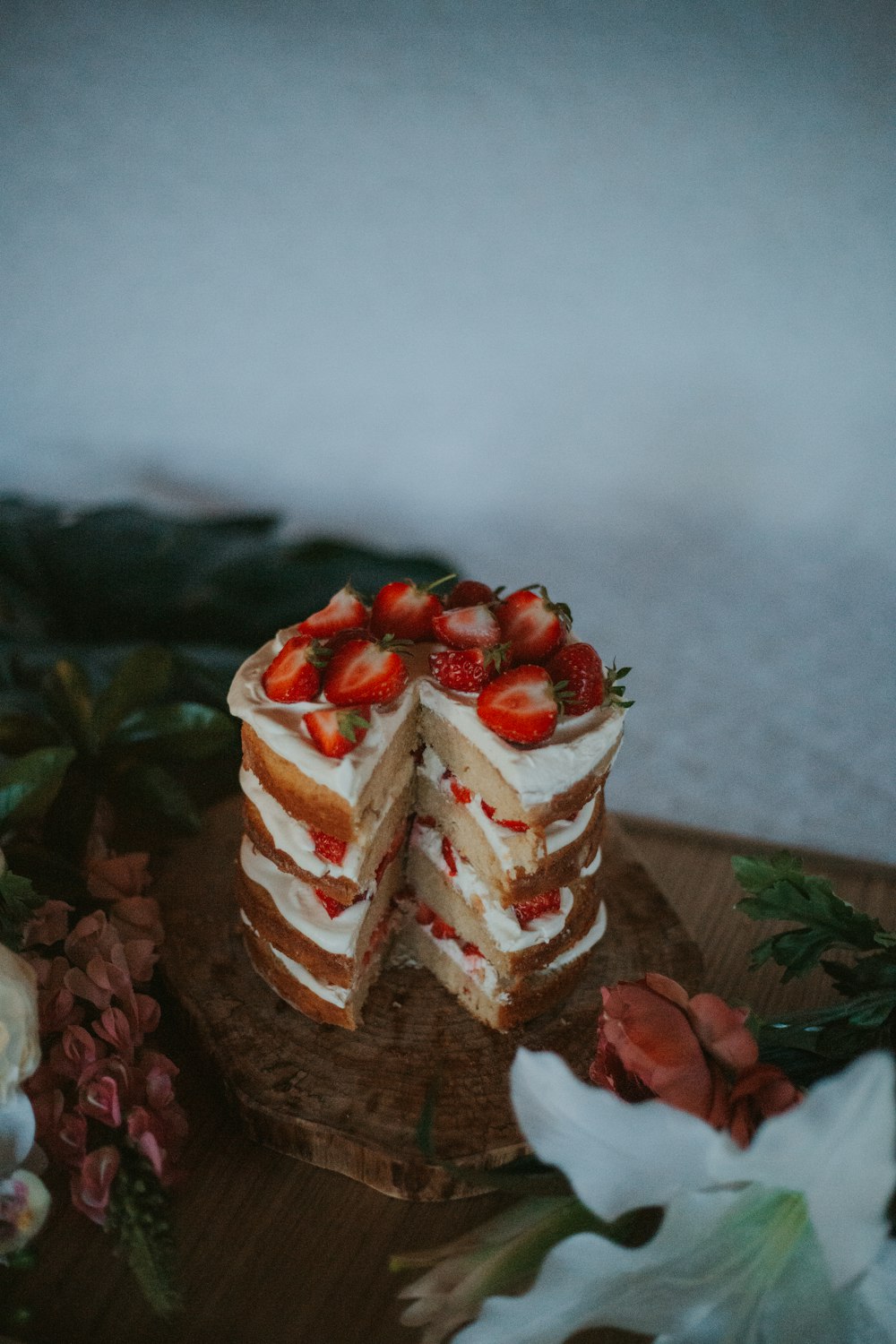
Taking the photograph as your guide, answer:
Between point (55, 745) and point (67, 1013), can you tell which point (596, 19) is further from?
point (67, 1013)

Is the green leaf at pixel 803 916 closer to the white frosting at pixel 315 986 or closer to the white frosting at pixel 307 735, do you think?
the white frosting at pixel 307 735

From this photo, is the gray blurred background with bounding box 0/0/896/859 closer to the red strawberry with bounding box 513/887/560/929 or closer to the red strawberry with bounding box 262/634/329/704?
the red strawberry with bounding box 513/887/560/929

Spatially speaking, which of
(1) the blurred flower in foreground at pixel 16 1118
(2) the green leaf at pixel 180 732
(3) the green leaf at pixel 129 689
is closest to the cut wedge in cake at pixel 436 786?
(2) the green leaf at pixel 180 732

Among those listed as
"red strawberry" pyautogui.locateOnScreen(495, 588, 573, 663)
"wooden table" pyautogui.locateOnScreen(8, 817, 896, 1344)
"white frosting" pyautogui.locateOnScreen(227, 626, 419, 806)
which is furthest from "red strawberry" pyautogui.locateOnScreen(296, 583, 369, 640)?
"wooden table" pyautogui.locateOnScreen(8, 817, 896, 1344)

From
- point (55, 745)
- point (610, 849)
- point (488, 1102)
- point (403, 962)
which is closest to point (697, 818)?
point (610, 849)

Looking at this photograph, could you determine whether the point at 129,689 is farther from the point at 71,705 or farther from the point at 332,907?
the point at 332,907
